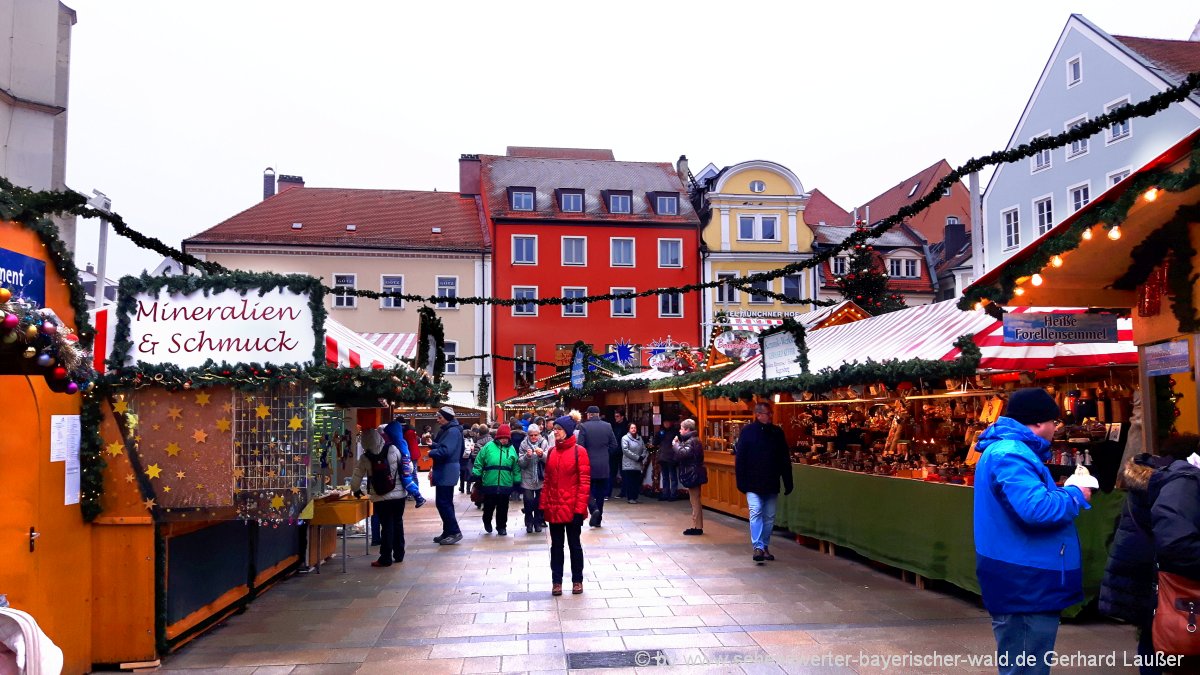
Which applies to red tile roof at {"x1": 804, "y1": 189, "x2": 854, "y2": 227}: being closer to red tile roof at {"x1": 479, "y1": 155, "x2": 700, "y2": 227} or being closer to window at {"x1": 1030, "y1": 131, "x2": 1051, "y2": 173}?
red tile roof at {"x1": 479, "y1": 155, "x2": 700, "y2": 227}

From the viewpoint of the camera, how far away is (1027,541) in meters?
3.82

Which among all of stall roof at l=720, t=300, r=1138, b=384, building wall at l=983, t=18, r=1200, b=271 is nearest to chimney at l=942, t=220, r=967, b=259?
building wall at l=983, t=18, r=1200, b=271

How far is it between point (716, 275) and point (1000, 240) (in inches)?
460

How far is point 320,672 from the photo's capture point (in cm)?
584

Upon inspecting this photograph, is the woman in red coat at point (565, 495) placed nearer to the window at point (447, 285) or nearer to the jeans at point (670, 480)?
the jeans at point (670, 480)

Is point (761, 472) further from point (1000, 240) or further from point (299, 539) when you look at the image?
point (1000, 240)

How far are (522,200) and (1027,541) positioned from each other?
36313mm

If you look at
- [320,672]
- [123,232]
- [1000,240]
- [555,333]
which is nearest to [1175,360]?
[320,672]

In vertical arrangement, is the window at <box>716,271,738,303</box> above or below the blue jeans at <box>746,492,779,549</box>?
above

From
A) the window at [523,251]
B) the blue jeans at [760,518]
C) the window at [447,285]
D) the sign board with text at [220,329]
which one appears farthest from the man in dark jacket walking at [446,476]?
the window at [523,251]

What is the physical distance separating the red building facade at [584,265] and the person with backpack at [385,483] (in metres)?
26.8

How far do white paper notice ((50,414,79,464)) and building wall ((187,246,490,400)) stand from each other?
3092 cm

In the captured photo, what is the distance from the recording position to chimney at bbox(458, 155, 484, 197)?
42281mm

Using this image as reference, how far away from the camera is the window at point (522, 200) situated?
128 ft
